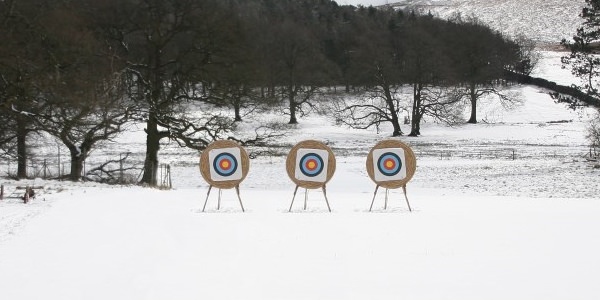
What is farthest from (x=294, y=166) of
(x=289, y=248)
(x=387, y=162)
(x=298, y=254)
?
(x=298, y=254)

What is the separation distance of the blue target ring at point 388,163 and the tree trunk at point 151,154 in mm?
10683

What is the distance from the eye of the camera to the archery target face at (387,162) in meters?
13.6

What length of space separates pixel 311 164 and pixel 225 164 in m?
1.88

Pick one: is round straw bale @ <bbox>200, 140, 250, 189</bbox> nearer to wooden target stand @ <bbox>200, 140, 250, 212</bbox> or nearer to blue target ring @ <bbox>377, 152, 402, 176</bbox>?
wooden target stand @ <bbox>200, 140, 250, 212</bbox>

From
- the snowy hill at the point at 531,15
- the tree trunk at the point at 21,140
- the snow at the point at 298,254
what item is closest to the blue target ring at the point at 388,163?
the snow at the point at 298,254

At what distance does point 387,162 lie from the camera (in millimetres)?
13719

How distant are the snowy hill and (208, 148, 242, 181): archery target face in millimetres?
132581

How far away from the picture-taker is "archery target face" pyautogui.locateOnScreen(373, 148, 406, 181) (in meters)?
13.6

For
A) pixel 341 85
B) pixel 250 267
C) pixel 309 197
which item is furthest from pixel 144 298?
pixel 341 85

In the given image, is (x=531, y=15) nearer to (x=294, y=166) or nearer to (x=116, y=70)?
(x=116, y=70)

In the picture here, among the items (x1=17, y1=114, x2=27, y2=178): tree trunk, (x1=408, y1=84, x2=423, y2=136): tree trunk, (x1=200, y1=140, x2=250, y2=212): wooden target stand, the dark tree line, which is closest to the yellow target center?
(x1=200, y1=140, x2=250, y2=212): wooden target stand

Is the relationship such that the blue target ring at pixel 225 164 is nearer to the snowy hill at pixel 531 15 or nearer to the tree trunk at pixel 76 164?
the tree trunk at pixel 76 164

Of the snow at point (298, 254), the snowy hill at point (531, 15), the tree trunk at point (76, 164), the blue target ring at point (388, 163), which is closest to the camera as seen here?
the snow at point (298, 254)

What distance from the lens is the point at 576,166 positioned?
94.8 ft
